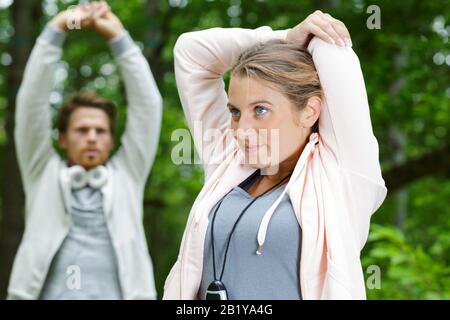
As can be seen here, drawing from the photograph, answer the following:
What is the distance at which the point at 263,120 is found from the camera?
185 centimetres

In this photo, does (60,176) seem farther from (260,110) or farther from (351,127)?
(351,127)

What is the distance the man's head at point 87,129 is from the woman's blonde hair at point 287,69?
1.85 metres

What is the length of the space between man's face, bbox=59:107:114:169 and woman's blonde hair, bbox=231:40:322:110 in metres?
1.85

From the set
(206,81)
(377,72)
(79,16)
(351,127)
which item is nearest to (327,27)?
(351,127)

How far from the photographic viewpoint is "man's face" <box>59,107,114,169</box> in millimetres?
3652

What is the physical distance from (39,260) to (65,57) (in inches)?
248

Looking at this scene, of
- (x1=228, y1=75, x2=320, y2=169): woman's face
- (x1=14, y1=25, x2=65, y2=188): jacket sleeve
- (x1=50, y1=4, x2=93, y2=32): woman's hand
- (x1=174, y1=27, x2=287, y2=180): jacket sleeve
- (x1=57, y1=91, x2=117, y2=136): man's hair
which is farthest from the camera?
(x1=57, y1=91, x2=117, y2=136): man's hair

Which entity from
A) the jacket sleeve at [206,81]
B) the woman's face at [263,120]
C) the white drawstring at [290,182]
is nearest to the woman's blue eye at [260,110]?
the woman's face at [263,120]

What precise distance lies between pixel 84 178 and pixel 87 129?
26cm

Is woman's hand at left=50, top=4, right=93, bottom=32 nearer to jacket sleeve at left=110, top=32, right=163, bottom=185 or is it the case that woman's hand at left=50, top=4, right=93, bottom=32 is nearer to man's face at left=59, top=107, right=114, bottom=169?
jacket sleeve at left=110, top=32, right=163, bottom=185

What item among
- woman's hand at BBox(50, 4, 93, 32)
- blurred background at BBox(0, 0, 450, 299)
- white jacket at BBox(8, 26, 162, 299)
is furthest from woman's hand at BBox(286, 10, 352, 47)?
blurred background at BBox(0, 0, 450, 299)

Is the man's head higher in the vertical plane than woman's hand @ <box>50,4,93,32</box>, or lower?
lower

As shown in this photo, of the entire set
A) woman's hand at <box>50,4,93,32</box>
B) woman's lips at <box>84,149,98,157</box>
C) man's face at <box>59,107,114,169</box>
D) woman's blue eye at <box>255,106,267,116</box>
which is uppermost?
woman's hand at <box>50,4,93,32</box>

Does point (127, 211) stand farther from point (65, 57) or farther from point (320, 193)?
point (65, 57)
